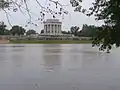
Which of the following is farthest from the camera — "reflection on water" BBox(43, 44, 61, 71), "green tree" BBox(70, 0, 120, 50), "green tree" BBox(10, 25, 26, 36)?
"green tree" BBox(10, 25, 26, 36)

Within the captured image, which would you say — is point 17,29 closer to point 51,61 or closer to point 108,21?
point 51,61

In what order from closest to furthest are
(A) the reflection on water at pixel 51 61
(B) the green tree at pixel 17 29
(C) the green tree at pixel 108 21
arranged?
(C) the green tree at pixel 108 21 < (A) the reflection on water at pixel 51 61 < (B) the green tree at pixel 17 29

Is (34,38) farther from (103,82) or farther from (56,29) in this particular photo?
(103,82)

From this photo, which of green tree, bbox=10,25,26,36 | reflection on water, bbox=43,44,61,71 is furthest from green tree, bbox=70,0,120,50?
reflection on water, bbox=43,44,61,71

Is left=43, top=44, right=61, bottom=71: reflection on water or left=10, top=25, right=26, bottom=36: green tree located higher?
left=10, top=25, right=26, bottom=36: green tree

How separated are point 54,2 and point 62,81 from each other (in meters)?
10.4

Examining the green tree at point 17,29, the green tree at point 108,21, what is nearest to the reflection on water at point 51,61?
the green tree at point 17,29

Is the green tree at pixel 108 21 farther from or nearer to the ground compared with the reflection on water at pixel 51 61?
farther from the ground

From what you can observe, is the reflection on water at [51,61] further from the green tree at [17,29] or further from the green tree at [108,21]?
the green tree at [108,21]

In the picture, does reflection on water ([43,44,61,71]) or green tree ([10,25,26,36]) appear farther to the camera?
green tree ([10,25,26,36])

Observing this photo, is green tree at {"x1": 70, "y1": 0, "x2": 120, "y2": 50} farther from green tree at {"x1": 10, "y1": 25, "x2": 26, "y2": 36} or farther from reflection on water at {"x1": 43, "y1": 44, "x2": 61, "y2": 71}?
reflection on water at {"x1": 43, "y1": 44, "x2": 61, "y2": 71}

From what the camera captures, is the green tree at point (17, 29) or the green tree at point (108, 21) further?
the green tree at point (17, 29)

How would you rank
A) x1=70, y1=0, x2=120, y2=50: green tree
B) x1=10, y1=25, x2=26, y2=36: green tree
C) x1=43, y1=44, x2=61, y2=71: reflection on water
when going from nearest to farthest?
x1=70, y1=0, x2=120, y2=50: green tree, x1=43, y1=44, x2=61, y2=71: reflection on water, x1=10, y1=25, x2=26, y2=36: green tree

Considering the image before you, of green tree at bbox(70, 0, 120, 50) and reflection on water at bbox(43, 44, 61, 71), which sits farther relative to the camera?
reflection on water at bbox(43, 44, 61, 71)
